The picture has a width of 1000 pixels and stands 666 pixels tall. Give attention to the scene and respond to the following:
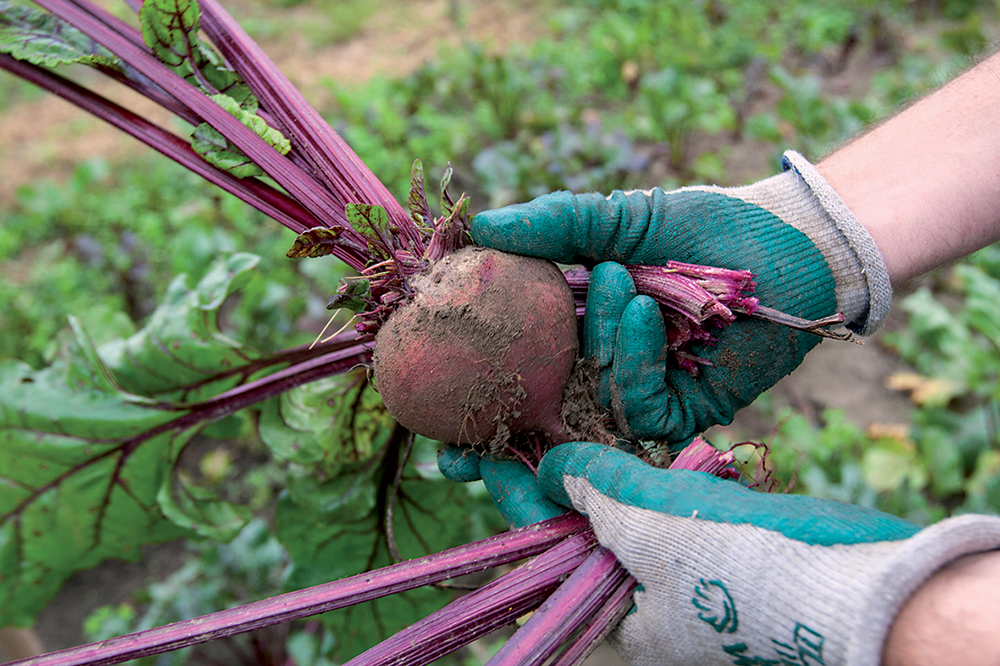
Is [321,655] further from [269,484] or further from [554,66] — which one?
[554,66]

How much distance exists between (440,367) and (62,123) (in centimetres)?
733

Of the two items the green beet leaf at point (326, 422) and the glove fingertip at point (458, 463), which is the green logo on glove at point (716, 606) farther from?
the green beet leaf at point (326, 422)

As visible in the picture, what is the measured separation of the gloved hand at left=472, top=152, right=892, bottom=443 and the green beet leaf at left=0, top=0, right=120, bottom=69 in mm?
1173

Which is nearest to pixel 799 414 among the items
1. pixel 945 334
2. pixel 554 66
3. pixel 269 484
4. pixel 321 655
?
pixel 945 334

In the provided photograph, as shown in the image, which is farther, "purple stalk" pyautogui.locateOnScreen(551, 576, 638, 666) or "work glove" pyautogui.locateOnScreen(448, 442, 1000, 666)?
"purple stalk" pyautogui.locateOnScreen(551, 576, 638, 666)

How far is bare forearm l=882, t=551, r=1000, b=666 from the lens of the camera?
938mm

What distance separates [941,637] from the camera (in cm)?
95

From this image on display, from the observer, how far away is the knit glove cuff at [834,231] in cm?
167

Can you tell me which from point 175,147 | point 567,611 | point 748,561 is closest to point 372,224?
point 175,147

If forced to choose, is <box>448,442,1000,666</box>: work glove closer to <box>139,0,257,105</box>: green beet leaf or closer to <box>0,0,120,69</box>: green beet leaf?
<box>139,0,257,105</box>: green beet leaf

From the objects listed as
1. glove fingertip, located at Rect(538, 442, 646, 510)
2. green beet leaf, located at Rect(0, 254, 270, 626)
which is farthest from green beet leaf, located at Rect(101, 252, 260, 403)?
glove fingertip, located at Rect(538, 442, 646, 510)

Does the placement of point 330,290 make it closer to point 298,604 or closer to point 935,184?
point 298,604

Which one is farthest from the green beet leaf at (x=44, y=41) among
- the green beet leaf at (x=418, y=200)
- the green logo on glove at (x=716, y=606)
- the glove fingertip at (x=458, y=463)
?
the green logo on glove at (x=716, y=606)

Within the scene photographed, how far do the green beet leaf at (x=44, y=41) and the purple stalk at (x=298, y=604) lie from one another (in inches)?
57.3
